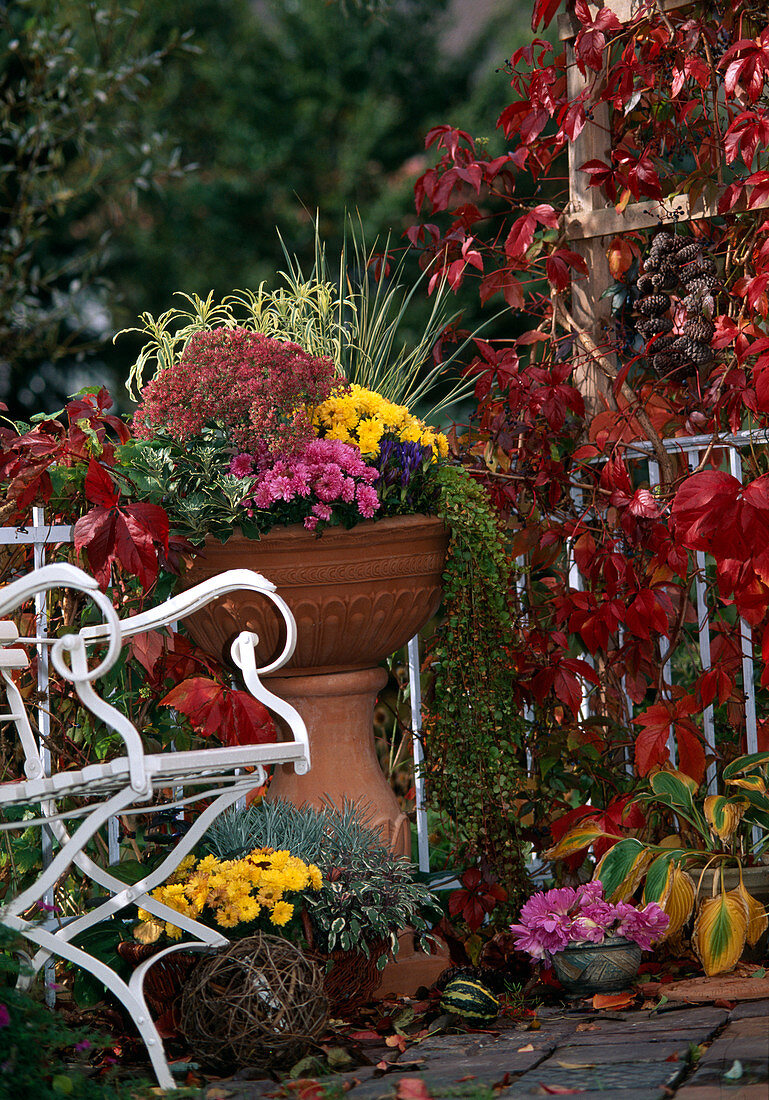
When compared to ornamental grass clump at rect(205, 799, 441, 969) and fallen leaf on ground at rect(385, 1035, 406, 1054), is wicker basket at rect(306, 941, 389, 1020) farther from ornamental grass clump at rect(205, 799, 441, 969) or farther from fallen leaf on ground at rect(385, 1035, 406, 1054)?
fallen leaf on ground at rect(385, 1035, 406, 1054)

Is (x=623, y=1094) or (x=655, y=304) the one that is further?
(x=655, y=304)

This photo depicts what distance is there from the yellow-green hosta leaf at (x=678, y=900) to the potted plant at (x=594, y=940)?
0.05m

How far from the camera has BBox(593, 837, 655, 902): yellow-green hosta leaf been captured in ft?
8.79

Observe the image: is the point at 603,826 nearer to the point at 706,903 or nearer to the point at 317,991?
the point at 706,903

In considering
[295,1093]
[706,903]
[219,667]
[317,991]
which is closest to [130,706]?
[219,667]

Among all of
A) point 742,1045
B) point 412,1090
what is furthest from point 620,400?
point 412,1090

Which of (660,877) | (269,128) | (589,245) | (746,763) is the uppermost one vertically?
(269,128)

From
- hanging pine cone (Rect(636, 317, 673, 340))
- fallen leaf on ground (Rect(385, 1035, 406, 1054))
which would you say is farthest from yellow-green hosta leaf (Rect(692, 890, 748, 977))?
hanging pine cone (Rect(636, 317, 673, 340))

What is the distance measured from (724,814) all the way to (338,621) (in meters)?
0.96

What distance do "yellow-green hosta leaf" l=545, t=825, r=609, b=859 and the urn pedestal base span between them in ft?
1.20

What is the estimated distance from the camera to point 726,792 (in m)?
2.97

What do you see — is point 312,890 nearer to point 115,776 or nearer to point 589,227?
point 115,776

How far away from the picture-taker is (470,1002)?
2.44 metres

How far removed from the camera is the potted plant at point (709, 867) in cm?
254
